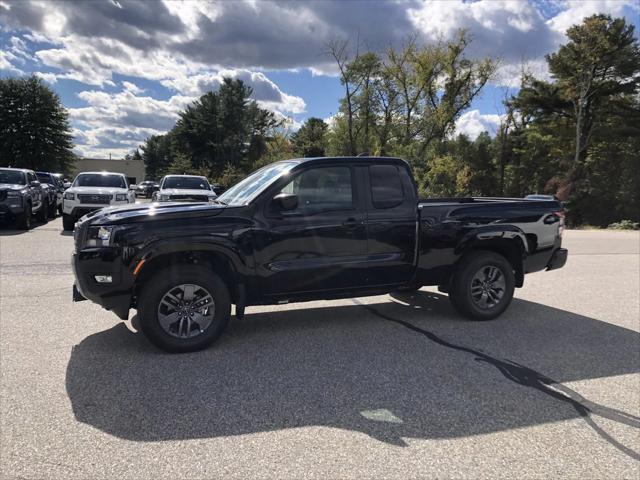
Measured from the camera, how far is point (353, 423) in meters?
3.43

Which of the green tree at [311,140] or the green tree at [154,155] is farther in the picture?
the green tree at [154,155]

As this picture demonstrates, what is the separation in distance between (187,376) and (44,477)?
149 centimetres

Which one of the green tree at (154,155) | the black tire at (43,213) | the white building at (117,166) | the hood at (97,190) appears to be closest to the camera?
the hood at (97,190)

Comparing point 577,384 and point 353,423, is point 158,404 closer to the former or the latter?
point 353,423

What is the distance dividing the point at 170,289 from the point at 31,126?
43.3 meters

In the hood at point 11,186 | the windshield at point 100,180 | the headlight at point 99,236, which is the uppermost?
the windshield at point 100,180

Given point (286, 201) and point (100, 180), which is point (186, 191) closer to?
point (100, 180)

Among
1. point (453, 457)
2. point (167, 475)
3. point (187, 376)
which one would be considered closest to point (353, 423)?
point (453, 457)

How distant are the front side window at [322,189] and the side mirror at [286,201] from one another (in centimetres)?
15

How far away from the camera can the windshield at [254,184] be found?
206 inches

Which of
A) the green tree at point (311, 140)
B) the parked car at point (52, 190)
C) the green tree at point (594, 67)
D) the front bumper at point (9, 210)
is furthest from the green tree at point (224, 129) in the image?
the front bumper at point (9, 210)

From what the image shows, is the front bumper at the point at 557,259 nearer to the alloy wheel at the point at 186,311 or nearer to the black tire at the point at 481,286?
the black tire at the point at 481,286

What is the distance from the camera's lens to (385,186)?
564cm

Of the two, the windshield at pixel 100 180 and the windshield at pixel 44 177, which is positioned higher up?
the windshield at pixel 44 177
